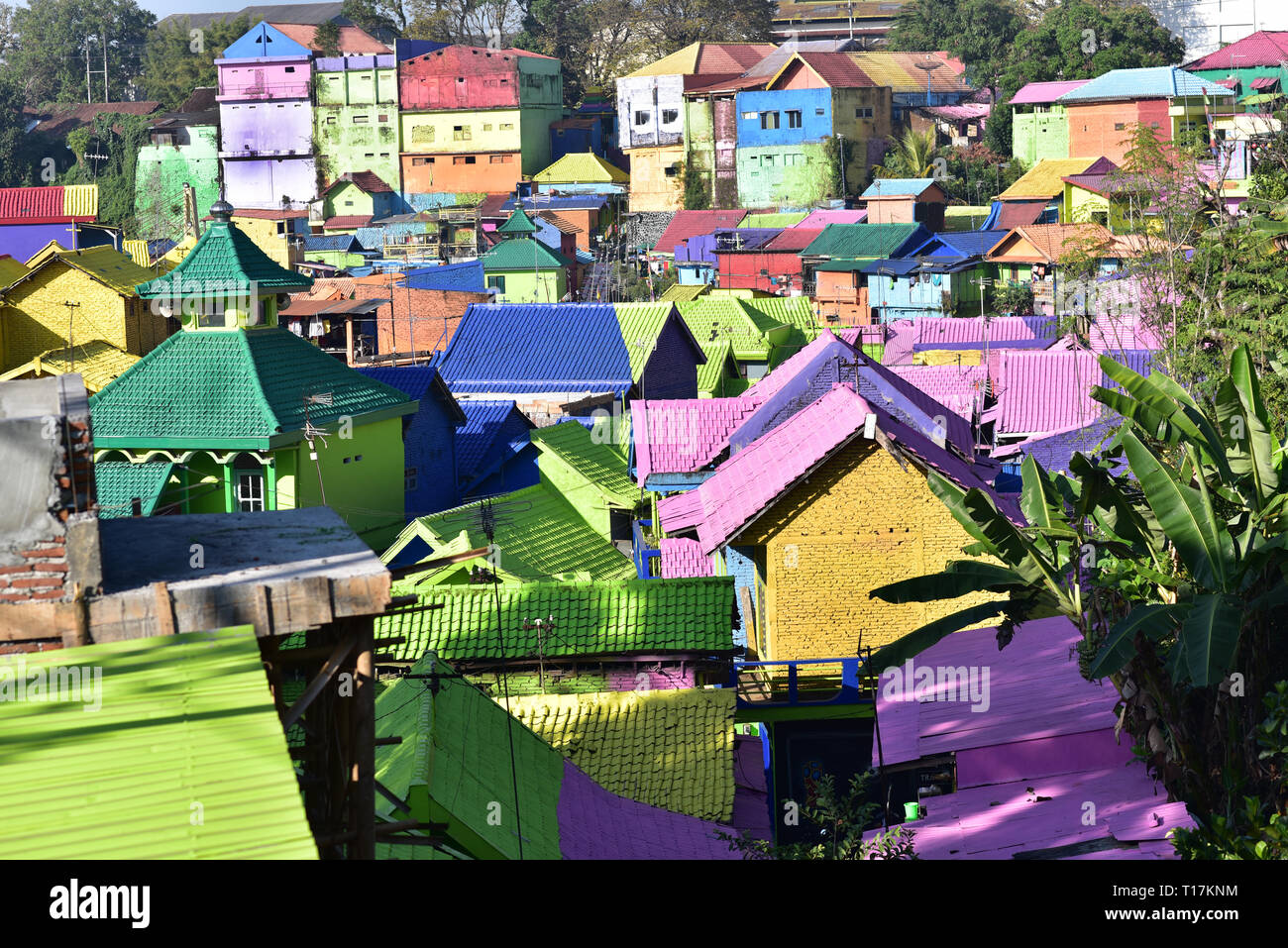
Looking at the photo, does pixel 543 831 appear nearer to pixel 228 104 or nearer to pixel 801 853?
pixel 801 853

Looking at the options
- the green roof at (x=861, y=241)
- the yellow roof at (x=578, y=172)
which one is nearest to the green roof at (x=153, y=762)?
the green roof at (x=861, y=241)

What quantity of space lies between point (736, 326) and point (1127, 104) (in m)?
31.7

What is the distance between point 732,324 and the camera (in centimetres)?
4878

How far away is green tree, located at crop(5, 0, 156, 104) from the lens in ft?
383

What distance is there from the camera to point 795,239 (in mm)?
64500

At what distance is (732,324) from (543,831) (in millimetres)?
36993

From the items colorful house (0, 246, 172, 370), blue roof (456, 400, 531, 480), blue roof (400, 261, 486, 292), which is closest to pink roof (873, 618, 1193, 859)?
blue roof (456, 400, 531, 480)

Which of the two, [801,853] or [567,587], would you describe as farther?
[567,587]

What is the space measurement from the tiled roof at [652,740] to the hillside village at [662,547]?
53mm

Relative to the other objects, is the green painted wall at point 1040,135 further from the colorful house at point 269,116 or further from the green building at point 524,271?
the colorful house at point 269,116

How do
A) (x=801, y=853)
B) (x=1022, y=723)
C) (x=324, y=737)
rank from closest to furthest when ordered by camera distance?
(x=324, y=737)
(x=801, y=853)
(x=1022, y=723)

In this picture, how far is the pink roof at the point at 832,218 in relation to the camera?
66.8 metres
